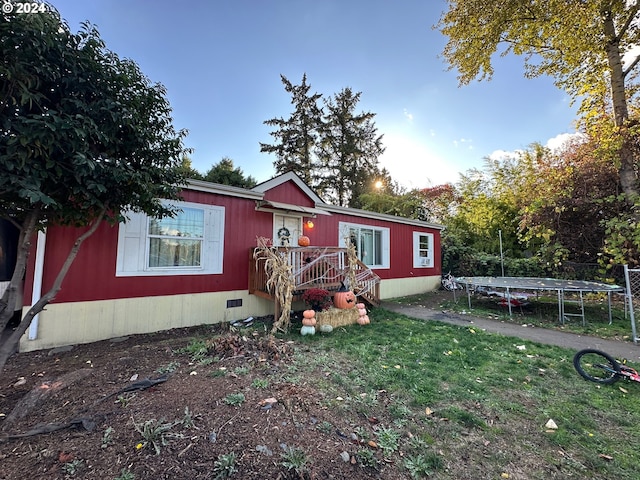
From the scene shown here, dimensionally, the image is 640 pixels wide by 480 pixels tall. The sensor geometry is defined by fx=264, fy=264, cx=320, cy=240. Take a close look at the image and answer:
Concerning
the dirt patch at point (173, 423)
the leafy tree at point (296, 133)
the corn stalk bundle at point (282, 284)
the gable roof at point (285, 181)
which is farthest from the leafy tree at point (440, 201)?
the dirt patch at point (173, 423)

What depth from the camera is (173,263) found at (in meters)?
5.44

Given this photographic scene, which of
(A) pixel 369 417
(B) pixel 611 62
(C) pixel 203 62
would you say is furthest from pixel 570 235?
(C) pixel 203 62

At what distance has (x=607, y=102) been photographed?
7996 millimetres

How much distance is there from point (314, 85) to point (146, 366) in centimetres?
1961

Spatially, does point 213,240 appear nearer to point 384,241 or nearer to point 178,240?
point 178,240

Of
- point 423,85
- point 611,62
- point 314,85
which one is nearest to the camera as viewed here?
point 611,62

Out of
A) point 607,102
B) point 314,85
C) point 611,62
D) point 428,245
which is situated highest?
point 314,85

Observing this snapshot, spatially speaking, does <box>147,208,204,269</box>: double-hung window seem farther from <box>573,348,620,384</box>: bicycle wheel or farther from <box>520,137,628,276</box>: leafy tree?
<box>520,137,628,276</box>: leafy tree

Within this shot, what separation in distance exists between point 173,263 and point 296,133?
602 inches

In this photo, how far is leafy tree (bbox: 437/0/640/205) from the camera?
697 centimetres

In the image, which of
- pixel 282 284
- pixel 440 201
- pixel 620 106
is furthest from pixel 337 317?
pixel 440 201

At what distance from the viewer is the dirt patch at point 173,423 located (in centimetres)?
173

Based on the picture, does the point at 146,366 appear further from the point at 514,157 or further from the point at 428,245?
the point at 514,157

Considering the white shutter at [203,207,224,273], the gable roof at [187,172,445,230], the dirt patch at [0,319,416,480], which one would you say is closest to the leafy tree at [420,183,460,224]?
the gable roof at [187,172,445,230]
